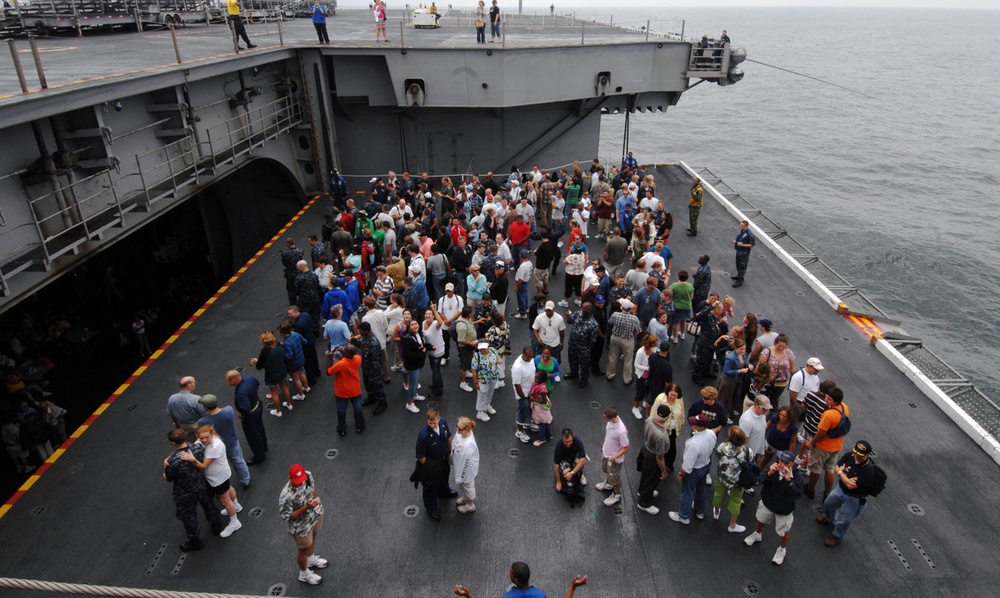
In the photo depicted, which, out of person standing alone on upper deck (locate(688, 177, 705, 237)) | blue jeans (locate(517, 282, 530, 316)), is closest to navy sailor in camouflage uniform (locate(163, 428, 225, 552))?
blue jeans (locate(517, 282, 530, 316))

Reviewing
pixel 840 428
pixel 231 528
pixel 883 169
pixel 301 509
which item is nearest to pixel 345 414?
pixel 231 528

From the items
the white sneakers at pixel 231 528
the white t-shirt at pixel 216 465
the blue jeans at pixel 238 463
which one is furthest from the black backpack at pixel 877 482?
the blue jeans at pixel 238 463

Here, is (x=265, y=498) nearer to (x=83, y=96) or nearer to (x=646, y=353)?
(x=646, y=353)

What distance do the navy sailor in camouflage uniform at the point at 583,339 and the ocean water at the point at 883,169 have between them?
14.4 meters

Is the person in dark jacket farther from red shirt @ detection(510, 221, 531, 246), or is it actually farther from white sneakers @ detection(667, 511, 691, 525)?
red shirt @ detection(510, 221, 531, 246)

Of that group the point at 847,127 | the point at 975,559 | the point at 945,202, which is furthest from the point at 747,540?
the point at 847,127

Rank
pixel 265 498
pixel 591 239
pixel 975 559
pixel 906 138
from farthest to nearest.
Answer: pixel 906 138, pixel 591 239, pixel 265 498, pixel 975 559

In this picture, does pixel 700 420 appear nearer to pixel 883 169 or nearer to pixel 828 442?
pixel 828 442

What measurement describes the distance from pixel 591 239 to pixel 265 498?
36.2 feet

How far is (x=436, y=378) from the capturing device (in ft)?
31.7

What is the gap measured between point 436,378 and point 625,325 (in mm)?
3167

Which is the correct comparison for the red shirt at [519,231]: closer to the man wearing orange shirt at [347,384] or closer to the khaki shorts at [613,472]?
the man wearing orange shirt at [347,384]

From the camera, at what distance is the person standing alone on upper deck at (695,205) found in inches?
608

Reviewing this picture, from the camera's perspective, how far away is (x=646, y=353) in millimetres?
8805
